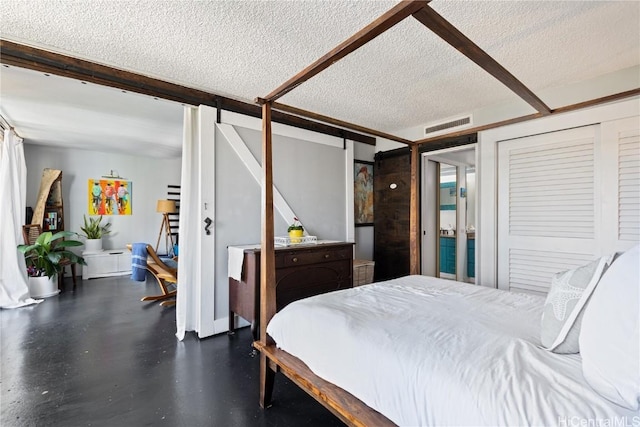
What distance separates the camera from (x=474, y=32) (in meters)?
2.06

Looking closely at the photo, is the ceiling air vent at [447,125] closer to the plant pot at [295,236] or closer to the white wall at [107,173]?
the plant pot at [295,236]

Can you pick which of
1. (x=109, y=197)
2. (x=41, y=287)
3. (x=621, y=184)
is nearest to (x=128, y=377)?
(x=41, y=287)

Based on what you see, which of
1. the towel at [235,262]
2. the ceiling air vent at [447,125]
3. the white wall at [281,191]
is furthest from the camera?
the ceiling air vent at [447,125]

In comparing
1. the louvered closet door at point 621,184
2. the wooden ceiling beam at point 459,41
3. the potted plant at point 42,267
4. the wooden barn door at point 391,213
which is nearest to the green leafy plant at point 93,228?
the potted plant at point 42,267

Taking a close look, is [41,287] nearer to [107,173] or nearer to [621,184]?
[107,173]

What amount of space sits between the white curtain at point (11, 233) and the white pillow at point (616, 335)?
213 inches

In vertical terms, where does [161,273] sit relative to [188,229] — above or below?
below

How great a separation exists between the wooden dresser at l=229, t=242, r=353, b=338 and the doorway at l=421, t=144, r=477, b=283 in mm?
1686

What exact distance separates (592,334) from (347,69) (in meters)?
2.42

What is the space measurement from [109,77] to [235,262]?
6.41 feet

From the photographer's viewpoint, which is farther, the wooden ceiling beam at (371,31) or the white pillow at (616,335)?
the wooden ceiling beam at (371,31)

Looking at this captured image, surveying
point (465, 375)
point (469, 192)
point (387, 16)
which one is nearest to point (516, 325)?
point (465, 375)

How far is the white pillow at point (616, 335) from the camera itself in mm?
803

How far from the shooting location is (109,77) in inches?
101
